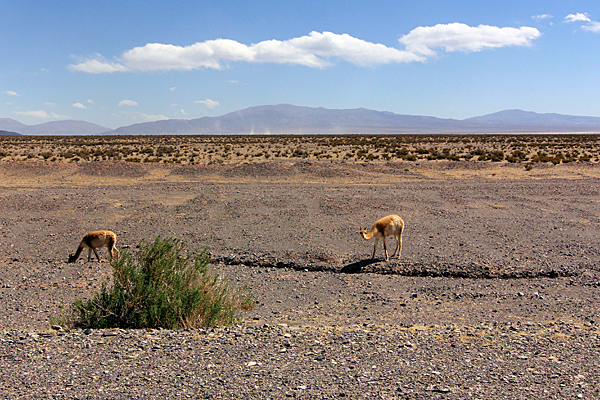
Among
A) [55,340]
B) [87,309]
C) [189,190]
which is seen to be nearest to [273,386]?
[55,340]

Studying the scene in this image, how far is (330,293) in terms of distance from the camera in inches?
336

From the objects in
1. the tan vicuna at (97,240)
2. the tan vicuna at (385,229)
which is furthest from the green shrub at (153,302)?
the tan vicuna at (385,229)

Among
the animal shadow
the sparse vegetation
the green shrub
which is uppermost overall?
the sparse vegetation

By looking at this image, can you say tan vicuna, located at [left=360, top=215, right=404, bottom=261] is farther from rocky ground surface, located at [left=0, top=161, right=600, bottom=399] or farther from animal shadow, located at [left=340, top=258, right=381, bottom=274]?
rocky ground surface, located at [left=0, top=161, right=600, bottom=399]

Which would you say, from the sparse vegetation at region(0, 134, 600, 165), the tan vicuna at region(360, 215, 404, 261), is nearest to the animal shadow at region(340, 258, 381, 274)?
the tan vicuna at region(360, 215, 404, 261)

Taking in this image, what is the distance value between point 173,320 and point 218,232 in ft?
22.3

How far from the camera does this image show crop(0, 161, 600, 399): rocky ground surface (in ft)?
14.5

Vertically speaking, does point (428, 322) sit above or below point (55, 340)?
below

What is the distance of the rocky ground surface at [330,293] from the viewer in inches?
Result: 174

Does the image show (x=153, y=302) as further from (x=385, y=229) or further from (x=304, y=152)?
(x=304, y=152)

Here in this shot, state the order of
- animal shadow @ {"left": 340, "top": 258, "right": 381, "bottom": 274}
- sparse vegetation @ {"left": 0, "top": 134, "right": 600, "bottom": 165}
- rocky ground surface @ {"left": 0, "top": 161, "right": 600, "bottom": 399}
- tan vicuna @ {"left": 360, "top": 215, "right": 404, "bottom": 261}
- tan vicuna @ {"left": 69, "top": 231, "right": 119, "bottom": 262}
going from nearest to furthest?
rocky ground surface @ {"left": 0, "top": 161, "right": 600, "bottom": 399} < animal shadow @ {"left": 340, "top": 258, "right": 381, "bottom": 274} < tan vicuna @ {"left": 69, "top": 231, "right": 119, "bottom": 262} < tan vicuna @ {"left": 360, "top": 215, "right": 404, "bottom": 261} < sparse vegetation @ {"left": 0, "top": 134, "right": 600, "bottom": 165}

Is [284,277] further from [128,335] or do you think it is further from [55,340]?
[55,340]

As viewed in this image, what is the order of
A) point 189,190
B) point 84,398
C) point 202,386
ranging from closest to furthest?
1. point 84,398
2. point 202,386
3. point 189,190

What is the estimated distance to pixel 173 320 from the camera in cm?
611
